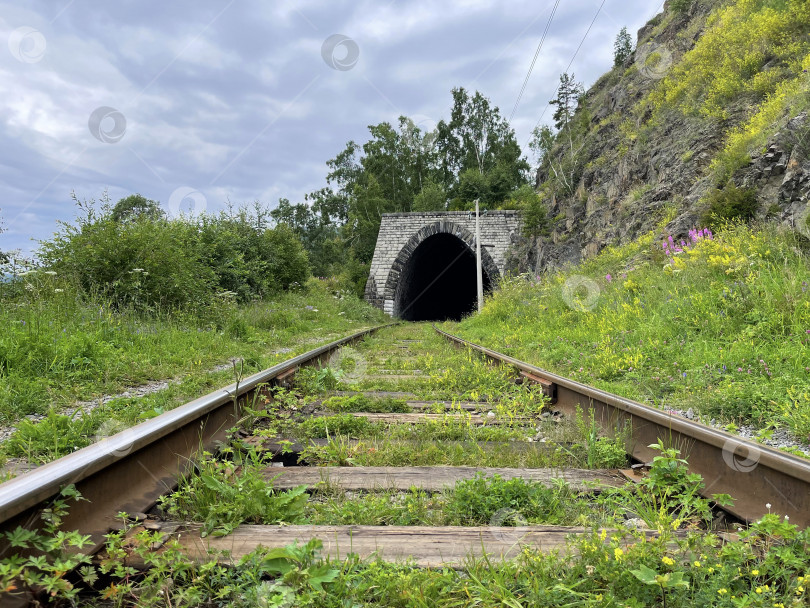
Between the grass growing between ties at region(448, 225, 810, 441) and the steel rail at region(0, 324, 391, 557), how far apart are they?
286cm

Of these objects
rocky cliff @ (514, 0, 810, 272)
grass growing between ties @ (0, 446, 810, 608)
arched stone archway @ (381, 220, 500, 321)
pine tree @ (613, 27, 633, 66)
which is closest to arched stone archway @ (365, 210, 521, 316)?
arched stone archway @ (381, 220, 500, 321)

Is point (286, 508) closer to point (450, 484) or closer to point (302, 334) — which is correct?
point (450, 484)

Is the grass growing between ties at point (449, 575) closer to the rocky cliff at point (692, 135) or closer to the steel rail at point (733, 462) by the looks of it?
the steel rail at point (733, 462)

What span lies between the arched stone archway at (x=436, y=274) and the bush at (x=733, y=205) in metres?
16.1

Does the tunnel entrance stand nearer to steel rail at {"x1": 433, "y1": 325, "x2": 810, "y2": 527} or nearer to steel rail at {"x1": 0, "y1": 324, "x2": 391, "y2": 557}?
steel rail at {"x1": 433, "y1": 325, "x2": 810, "y2": 527}

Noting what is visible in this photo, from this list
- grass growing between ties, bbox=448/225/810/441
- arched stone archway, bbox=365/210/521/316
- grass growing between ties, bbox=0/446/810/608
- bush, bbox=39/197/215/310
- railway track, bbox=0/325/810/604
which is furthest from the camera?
arched stone archway, bbox=365/210/521/316

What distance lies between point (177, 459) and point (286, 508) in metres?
0.67

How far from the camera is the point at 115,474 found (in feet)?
5.89

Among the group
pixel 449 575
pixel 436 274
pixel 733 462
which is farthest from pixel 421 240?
pixel 449 575

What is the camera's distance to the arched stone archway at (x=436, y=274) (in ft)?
90.0

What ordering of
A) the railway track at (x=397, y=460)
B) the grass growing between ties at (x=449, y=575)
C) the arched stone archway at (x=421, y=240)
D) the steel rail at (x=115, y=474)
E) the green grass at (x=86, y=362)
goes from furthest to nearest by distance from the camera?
1. the arched stone archway at (x=421, y=240)
2. the green grass at (x=86, y=362)
3. the railway track at (x=397, y=460)
4. the steel rail at (x=115, y=474)
5. the grass growing between ties at (x=449, y=575)

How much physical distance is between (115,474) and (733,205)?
9328mm

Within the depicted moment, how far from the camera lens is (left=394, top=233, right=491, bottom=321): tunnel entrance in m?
29.4

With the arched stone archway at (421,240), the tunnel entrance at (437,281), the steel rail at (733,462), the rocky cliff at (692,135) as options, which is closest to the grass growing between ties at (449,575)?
the steel rail at (733,462)
